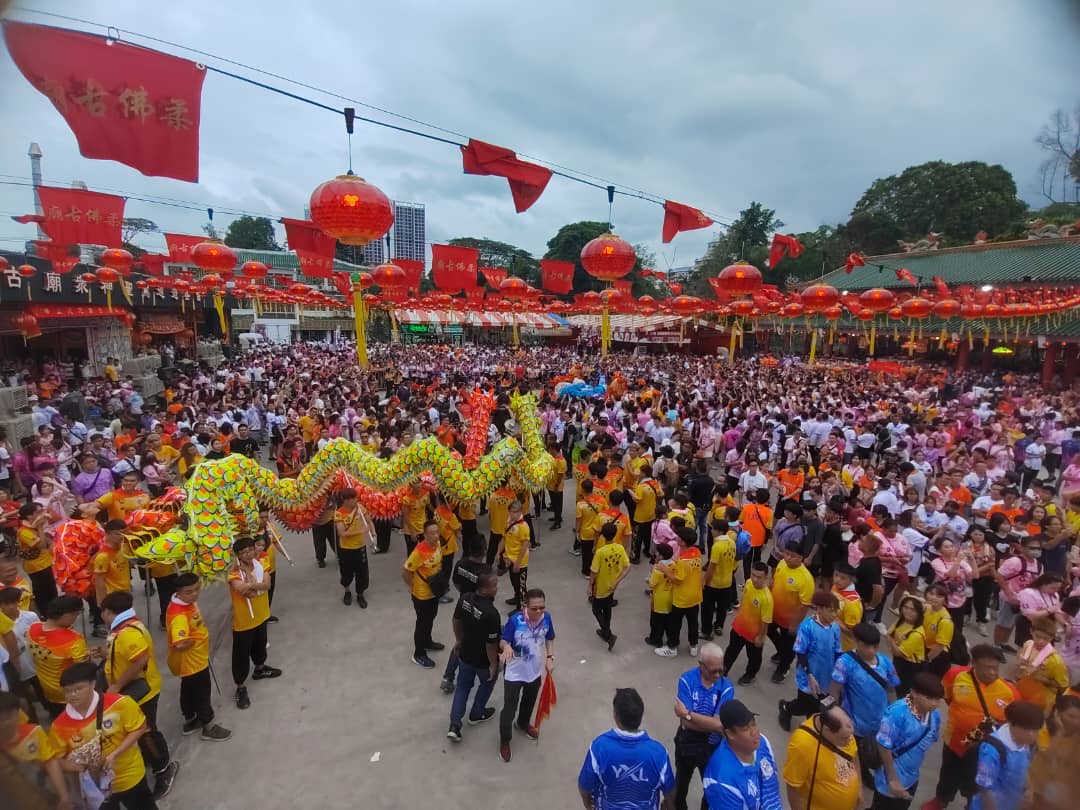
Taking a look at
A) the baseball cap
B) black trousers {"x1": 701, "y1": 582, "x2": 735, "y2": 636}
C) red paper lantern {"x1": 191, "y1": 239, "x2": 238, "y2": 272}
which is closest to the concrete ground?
black trousers {"x1": 701, "y1": 582, "x2": 735, "y2": 636}

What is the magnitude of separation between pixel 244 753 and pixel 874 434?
979 centimetres

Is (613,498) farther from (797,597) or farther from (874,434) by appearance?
(874,434)

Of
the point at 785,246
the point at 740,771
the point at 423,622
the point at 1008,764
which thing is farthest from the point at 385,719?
the point at 785,246

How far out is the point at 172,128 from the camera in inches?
158

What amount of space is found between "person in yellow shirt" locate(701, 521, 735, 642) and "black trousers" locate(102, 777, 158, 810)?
4.04 metres

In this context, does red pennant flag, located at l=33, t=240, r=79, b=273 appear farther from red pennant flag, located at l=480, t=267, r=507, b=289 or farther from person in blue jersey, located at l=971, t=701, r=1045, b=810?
person in blue jersey, located at l=971, t=701, r=1045, b=810

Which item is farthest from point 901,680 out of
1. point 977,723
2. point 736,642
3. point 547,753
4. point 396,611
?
point 396,611

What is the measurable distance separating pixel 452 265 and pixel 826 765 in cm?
1447

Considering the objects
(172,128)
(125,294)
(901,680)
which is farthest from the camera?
(125,294)

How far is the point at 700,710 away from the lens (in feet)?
9.66

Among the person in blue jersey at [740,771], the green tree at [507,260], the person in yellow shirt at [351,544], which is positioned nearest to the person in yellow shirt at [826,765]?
the person in blue jersey at [740,771]

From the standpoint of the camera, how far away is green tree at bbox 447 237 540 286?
47406 mm

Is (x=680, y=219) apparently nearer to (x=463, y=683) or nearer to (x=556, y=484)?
(x=556, y=484)

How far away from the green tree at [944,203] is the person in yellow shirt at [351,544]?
3800cm
